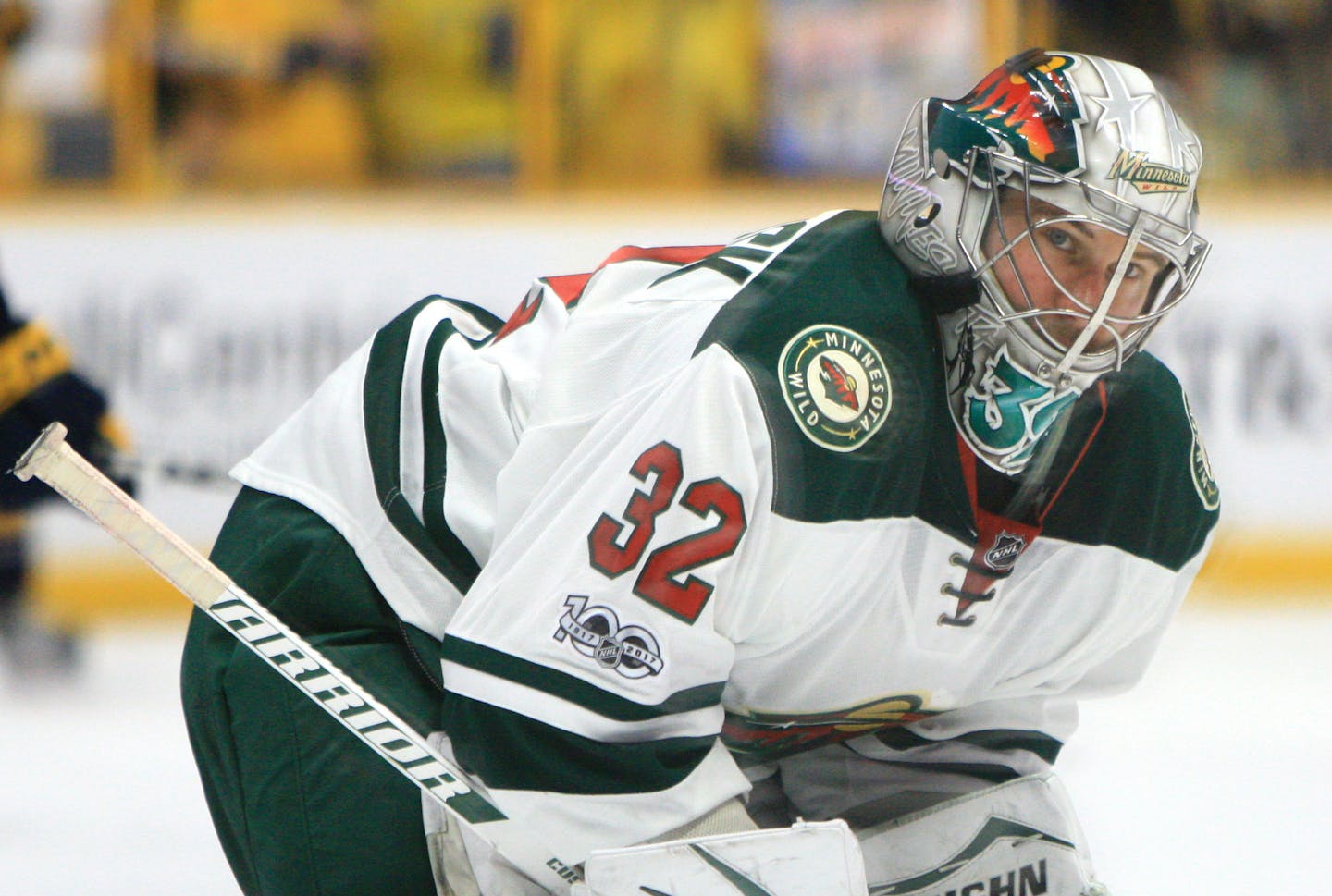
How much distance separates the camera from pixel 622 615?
4.52ft

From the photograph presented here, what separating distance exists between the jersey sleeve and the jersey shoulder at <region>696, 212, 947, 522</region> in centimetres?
3

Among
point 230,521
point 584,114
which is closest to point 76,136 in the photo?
point 584,114

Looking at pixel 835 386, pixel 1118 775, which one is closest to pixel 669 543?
pixel 835 386

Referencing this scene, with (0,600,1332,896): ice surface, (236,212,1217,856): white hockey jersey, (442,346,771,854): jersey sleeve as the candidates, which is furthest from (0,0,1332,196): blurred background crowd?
(442,346,771,854): jersey sleeve

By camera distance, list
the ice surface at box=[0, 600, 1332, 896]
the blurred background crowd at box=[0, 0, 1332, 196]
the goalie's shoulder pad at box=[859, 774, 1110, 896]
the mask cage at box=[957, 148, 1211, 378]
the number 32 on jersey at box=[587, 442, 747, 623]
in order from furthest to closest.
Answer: the blurred background crowd at box=[0, 0, 1332, 196] < the ice surface at box=[0, 600, 1332, 896] < the goalie's shoulder pad at box=[859, 774, 1110, 896] < the mask cage at box=[957, 148, 1211, 378] < the number 32 on jersey at box=[587, 442, 747, 623]

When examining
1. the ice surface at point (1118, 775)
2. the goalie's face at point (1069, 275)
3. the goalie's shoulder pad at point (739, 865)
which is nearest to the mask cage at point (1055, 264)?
the goalie's face at point (1069, 275)

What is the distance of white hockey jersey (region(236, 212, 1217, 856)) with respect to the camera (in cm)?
139

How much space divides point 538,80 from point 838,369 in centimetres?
318

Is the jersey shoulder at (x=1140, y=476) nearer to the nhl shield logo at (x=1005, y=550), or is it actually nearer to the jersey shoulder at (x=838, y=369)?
the nhl shield logo at (x=1005, y=550)

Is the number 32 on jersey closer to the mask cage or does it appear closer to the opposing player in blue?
the opposing player in blue

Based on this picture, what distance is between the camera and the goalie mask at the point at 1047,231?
5.04 feet

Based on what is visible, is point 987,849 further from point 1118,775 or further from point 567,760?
point 1118,775

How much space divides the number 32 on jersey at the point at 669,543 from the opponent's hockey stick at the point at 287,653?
260mm

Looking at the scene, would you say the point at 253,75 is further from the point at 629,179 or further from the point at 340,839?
the point at 340,839
